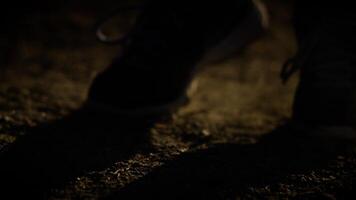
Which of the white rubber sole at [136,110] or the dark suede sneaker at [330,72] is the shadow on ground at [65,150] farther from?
the dark suede sneaker at [330,72]

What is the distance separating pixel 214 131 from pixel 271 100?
1.32 feet

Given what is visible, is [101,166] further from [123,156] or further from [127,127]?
[127,127]

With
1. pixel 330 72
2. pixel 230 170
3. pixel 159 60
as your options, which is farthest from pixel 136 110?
pixel 330 72

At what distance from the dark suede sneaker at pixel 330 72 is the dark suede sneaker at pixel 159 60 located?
292 mm

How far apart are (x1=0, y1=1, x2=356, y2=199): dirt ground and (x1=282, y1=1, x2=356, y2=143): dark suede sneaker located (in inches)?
3.6

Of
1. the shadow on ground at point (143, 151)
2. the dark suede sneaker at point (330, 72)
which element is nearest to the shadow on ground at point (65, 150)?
the shadow on ground at point (143, 151)

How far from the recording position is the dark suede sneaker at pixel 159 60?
946 millimetres

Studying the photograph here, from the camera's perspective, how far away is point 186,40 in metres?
1.02

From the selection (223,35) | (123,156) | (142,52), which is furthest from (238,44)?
(123,156)

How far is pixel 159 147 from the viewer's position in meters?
0.82

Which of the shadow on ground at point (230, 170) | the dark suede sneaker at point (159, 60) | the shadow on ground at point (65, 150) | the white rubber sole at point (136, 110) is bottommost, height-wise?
the shadow on ground at point (230, 170)

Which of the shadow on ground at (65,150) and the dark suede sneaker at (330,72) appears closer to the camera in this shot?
the shadow on ground at (65,150)

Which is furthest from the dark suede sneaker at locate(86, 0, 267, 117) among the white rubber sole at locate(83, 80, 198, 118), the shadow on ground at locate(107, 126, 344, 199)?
the shadow on ground at locate(107, 126, 344, 199)

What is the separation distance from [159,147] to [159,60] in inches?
10.7
